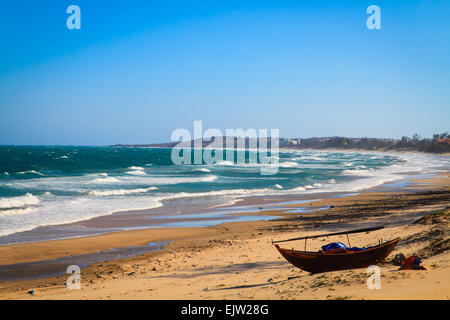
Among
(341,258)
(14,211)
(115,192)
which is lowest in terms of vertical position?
(115,192)

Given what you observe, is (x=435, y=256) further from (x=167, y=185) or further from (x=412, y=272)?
(x=167, y=185)

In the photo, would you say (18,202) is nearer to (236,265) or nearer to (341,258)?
(236,265)

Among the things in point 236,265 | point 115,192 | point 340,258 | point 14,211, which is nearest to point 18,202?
point 14,211

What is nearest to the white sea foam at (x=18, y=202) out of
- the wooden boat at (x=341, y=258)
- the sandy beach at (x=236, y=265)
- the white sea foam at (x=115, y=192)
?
the white sea foam at (x=115, y=192)

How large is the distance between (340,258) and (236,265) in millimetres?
3752

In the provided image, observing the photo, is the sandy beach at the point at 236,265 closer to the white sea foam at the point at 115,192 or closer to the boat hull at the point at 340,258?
the boat hull at the point at 340,258

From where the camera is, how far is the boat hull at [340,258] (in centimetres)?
863

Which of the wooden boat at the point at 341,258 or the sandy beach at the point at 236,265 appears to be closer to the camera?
the sandy beach at the point at 236,265

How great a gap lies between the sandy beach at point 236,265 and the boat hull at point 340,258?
0.33 m

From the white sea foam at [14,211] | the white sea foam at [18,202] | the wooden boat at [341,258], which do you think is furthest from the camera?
the white sea foam at [18,202]

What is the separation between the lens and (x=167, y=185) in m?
37.7

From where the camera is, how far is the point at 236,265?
11422 mm
